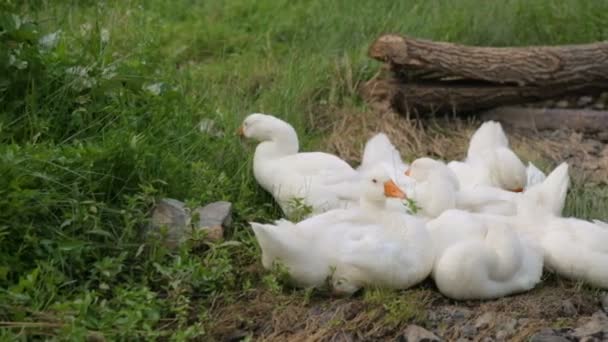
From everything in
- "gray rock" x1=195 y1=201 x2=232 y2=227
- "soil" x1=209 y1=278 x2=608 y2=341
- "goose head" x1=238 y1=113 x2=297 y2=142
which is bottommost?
"soil" x1=209 y1=278 x2=608 y2=341

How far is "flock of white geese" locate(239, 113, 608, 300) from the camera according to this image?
4.70m

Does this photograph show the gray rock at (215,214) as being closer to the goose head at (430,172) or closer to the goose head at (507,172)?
the goose head at (430,172)

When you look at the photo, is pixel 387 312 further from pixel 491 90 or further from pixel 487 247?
pixel 491 90

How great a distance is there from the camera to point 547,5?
27.8 feet

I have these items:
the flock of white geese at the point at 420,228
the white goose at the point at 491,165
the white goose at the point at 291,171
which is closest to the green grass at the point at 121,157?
the white goose at the point at 291,171

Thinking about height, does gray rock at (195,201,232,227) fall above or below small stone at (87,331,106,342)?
above

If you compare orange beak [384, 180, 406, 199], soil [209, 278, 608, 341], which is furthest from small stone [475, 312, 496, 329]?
orange beak [384, 180, 406, 199]

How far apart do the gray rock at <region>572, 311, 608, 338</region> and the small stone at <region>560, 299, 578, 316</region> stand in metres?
0.12

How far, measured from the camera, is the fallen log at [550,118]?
7387 mm

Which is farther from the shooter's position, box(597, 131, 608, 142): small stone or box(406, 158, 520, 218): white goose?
box(597, 131, 608, 142): small stone

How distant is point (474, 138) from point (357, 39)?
81.3 inches

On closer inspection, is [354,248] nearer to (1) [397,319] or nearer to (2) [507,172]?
(1) [397,319]

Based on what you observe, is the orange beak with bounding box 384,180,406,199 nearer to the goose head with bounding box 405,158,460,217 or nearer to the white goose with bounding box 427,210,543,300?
the white goose with bounding box 427,210,543,300

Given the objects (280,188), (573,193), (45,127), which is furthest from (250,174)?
(573,193)
